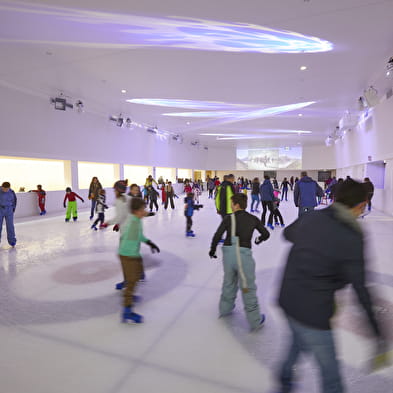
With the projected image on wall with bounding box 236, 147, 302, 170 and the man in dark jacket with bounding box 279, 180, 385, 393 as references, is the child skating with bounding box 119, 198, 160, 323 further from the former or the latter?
the projected image on wall with bounding box 236, 147, 302, 170

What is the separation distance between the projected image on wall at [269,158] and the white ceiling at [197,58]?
48.2ft

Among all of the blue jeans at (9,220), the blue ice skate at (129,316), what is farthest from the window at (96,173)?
the blue ice skate at (129,316)

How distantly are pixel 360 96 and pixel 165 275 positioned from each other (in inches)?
362

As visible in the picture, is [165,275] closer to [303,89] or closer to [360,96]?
[303,89]

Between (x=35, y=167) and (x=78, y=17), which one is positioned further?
(x=35, y=167)

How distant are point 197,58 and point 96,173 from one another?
32.3 ft

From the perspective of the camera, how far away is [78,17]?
4.46m

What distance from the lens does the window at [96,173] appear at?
1306 cm

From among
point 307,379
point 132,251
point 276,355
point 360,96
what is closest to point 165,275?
point 132,251

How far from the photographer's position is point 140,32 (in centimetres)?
503

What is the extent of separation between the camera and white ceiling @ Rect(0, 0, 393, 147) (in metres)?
4.31

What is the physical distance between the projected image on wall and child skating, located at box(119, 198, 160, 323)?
80.2ft

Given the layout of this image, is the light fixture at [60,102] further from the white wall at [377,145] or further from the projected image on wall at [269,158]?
the projected image on wall at [269,158]

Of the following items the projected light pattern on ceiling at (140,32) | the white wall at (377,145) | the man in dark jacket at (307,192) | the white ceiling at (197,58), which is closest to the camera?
the white ceiling at (197,58)
